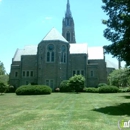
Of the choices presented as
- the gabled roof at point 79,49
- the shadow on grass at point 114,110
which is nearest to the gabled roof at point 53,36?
the gabled roof at point 79,49

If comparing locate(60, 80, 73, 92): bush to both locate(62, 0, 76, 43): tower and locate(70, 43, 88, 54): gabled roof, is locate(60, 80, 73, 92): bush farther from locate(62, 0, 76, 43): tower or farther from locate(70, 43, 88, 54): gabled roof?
locate(62, 0, 76, 43): tower

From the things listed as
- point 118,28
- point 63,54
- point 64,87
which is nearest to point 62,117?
point 118,28

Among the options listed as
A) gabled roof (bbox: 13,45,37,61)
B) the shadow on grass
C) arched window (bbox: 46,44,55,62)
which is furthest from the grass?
gabled roof (bbox: 13,45,37,61)

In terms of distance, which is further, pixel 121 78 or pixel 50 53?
pixel 50 53

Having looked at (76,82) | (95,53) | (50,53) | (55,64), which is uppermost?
(95,53)

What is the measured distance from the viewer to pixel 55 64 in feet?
147

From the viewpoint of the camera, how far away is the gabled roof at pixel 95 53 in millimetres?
52719

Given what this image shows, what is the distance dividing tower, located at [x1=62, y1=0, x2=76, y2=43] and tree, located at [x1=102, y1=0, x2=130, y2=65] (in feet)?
217

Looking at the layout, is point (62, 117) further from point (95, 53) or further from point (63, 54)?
point (95, 53)

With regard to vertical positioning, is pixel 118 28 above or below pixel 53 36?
below

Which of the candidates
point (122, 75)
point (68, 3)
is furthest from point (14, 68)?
point (68, 3)

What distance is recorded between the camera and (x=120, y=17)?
582 inches

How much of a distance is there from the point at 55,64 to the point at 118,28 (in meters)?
30.8

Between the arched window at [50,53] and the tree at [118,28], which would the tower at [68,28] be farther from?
the tree at [118,28]
